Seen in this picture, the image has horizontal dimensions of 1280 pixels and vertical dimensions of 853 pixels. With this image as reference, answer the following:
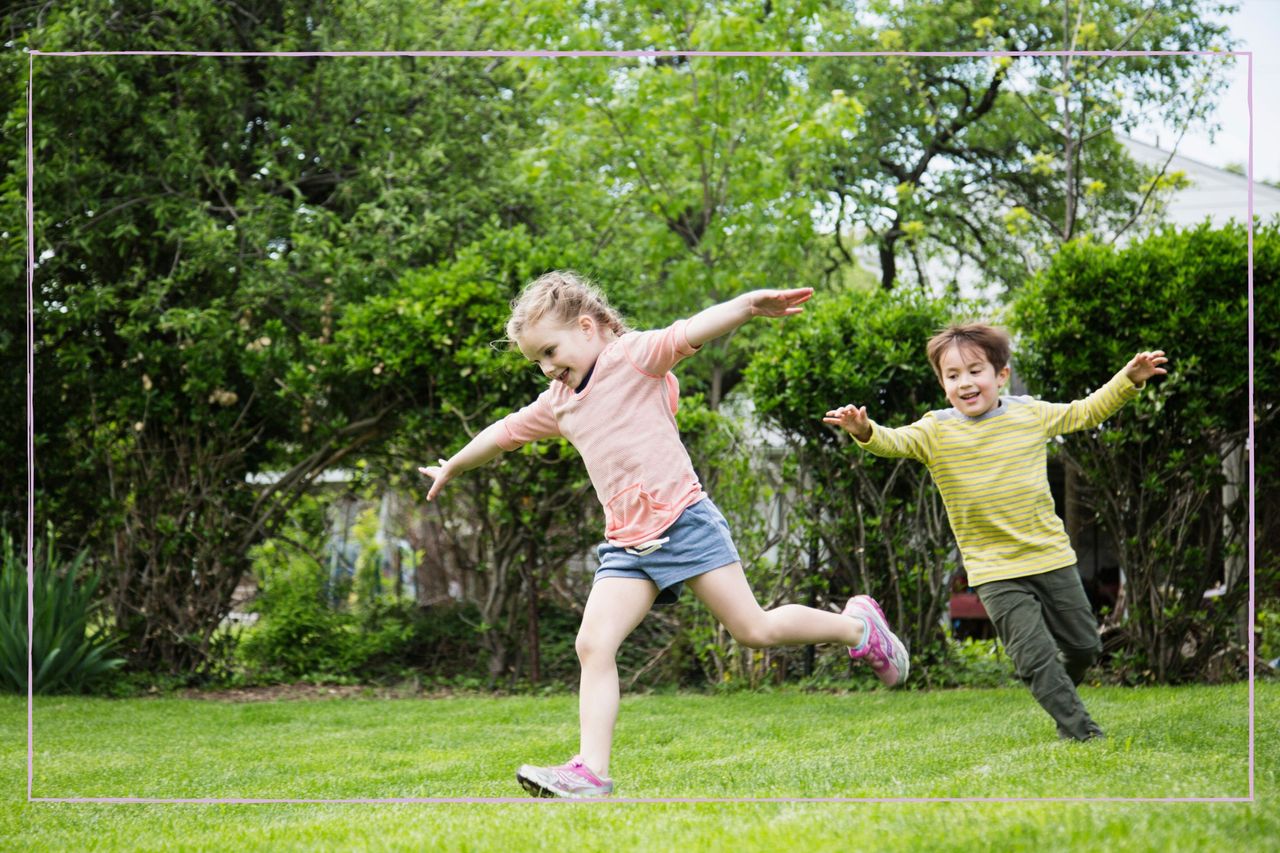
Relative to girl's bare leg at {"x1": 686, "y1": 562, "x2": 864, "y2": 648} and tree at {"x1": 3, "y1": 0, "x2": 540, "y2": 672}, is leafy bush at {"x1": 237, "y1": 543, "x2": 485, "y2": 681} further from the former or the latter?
girl's bare leg at {"x1": 686, "y1": 562, "x2": 864, "y2": 648}

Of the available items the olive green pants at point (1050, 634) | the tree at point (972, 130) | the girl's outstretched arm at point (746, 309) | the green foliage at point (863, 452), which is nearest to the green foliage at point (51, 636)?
the green foliage at point (863, 452)

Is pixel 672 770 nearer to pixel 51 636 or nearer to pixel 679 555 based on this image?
pixel 679 555

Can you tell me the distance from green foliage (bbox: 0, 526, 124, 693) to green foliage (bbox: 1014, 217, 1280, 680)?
5.52 metres

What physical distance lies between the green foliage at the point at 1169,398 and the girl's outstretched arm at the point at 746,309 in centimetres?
314

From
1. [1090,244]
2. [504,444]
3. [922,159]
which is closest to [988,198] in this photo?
[922,159]

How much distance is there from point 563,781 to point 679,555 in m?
0.73

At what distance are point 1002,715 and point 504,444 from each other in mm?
2548

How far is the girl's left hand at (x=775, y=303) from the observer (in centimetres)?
332

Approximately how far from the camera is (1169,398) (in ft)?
19.8

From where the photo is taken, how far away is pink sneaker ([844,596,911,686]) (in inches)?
177

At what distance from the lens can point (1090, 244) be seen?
6.13 metres

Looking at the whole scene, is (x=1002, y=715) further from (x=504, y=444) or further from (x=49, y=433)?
(x=49, y=433)

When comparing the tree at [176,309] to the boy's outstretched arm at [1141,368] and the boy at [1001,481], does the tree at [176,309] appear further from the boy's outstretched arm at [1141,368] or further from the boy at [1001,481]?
the boy's outstretched arm at [1141,368]

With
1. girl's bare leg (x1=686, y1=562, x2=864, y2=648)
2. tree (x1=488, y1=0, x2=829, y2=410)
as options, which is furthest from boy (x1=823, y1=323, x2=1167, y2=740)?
tree (x1=488, y1=0, x2=829, y2=410)
